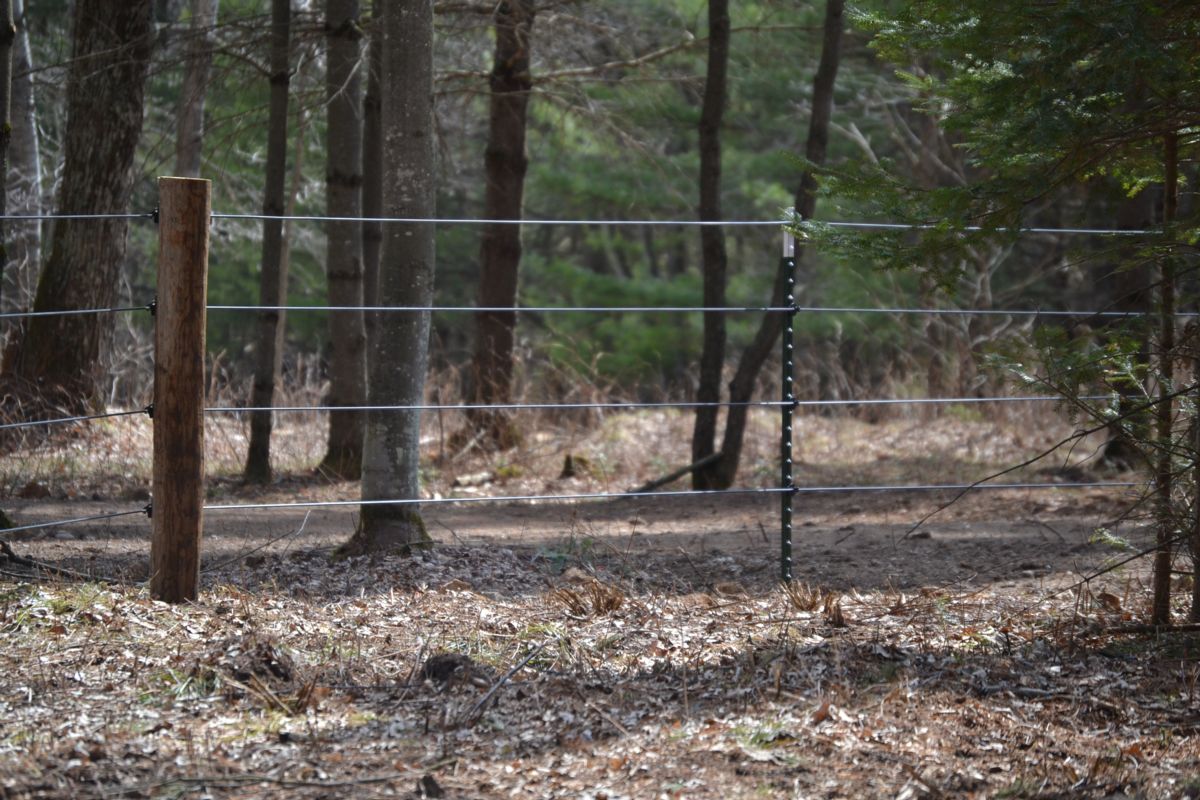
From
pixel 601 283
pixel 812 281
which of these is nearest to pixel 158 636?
pixel 601 283

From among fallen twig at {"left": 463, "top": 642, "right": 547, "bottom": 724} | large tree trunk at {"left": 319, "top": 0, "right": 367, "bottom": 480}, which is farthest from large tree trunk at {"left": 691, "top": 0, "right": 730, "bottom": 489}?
fallen twig at {"left": 463, "top": 642, "right": 547, "bottom": 724}

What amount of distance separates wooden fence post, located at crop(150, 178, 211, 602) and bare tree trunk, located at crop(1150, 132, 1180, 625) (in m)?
3.87

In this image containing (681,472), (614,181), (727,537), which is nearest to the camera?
(727,537)

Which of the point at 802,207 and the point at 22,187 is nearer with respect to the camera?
the point at 802,207

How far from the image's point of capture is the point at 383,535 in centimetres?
586

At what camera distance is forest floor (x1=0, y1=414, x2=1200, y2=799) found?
3.33 meters

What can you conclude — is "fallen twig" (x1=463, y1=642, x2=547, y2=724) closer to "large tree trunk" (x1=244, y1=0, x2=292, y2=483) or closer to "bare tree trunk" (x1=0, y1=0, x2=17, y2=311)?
"bare tree trunk" (x1=0, y1=0, x2=17, y2=311)

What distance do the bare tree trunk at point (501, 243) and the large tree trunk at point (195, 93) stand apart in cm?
269

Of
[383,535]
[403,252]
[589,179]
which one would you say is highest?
[589,179]

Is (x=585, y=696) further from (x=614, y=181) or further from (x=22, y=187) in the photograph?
(x=614, y=181)

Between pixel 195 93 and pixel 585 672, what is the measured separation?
18.9 ft

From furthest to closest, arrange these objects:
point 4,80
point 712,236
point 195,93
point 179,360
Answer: point 712,236, point 195,93, point 4,80, point 179,360

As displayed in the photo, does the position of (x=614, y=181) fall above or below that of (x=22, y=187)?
above

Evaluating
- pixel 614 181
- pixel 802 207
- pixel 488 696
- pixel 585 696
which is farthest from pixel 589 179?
pixel 488 696
